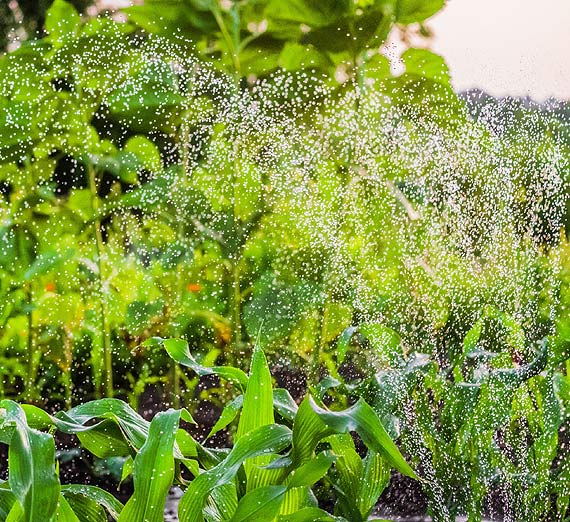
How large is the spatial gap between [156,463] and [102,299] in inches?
24.8

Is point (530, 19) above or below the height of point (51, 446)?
above

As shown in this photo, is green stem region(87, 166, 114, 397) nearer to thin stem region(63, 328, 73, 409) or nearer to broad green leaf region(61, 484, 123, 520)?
thin stem region(63, 328, 73, 409)

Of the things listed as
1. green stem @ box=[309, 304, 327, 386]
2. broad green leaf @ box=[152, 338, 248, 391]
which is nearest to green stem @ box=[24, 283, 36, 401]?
green stem @ box=[309, 304, 327, 386]

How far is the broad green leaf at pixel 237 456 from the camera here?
0.54 metres

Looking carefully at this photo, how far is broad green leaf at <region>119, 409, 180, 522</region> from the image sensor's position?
0.55 m

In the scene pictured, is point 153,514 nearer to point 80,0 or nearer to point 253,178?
point 253,178

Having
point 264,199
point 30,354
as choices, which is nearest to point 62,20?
point 264,199

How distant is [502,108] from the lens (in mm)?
1075

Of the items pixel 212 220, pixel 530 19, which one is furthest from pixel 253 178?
pixel 530 19

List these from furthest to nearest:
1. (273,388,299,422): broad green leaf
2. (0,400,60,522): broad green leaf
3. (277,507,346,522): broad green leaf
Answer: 1. (273,388,299,422): broad green leaf
2. (277,507,346,522): broad green leaf
3. (0,400,60,522): broad green leaf

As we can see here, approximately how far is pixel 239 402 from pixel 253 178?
44 cm

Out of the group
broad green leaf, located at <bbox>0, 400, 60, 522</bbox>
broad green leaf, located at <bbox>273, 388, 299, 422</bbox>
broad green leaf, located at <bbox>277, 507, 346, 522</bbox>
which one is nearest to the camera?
broad green leaf, located at <bbox>0, 400, 60, 522</bbox>

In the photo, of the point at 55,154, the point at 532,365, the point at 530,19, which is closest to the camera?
the point at 532,365

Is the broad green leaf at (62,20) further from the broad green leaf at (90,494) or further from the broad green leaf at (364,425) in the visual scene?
the broad green leaf at (364,425)
